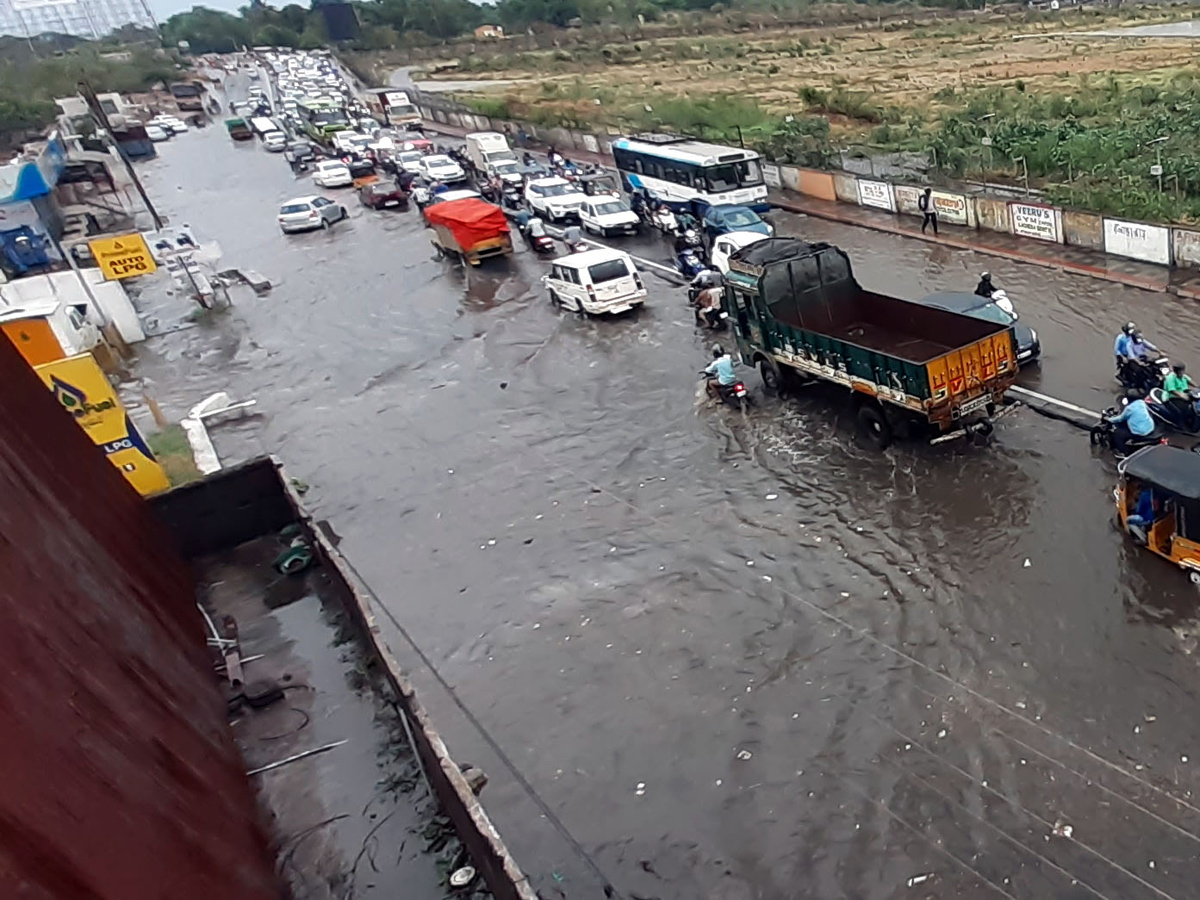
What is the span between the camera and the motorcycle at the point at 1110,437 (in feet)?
43.3

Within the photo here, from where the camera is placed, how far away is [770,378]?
1789 centimetres

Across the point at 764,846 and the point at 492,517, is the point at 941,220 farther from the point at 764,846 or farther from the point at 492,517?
the point at 764,846

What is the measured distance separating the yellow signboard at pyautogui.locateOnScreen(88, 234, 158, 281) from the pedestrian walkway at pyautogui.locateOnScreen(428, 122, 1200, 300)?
20.5 metres

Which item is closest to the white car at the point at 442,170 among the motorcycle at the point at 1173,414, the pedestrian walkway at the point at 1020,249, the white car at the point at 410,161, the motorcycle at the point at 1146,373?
the white car at the point at 410,161

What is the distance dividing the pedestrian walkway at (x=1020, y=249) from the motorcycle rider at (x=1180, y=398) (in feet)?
19.5

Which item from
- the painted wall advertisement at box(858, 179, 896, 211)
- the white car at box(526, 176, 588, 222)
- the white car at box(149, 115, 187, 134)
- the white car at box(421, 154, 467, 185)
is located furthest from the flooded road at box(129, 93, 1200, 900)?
the white car at box(149, 115, 187, 134)

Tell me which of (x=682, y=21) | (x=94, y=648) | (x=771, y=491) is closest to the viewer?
(x=94, y=648)

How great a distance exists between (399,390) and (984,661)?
1529 cm

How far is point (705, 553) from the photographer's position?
43.9 feet

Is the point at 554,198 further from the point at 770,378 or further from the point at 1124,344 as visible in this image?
the point at 1124,344

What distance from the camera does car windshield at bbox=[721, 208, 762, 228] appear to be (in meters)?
27.0

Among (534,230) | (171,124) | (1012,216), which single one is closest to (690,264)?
(534,230)

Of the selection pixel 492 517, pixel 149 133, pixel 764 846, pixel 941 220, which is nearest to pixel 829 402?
pixel 492 517

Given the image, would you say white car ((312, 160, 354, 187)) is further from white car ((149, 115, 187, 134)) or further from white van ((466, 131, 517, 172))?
white car ((149, 115, 187, 134))
